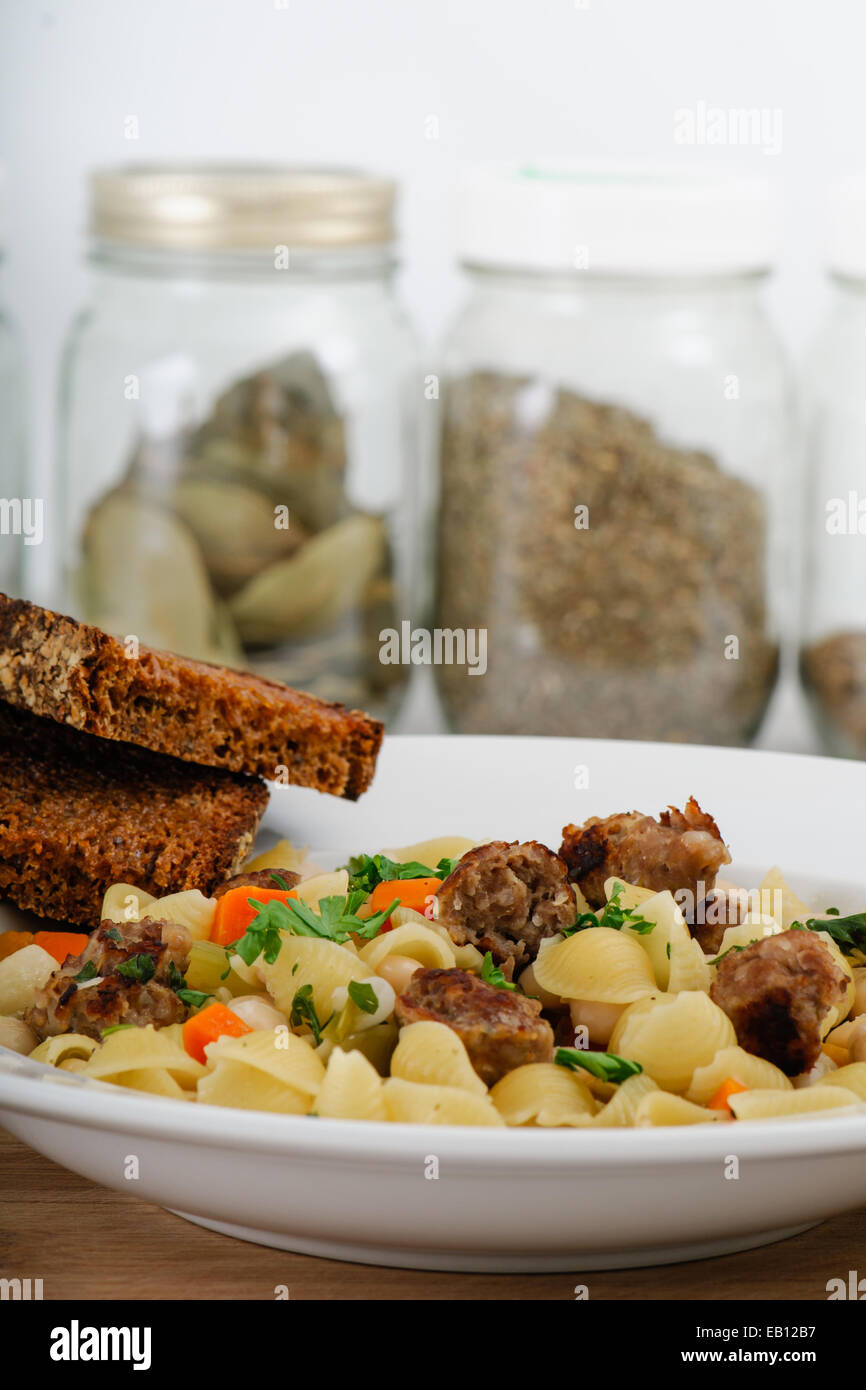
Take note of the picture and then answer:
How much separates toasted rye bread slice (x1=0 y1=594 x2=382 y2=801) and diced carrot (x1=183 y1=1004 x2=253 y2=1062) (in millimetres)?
788

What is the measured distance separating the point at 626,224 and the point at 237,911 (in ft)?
6.81

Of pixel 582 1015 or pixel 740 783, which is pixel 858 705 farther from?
pixel 582 1015

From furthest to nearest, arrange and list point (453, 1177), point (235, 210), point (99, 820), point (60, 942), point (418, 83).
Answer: point (418, 83)
point (235, 210)
point (99, 820)
point (60, 942)
point (453, 1177)

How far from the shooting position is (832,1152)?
156cm

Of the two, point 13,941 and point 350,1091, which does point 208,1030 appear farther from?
point 13,941

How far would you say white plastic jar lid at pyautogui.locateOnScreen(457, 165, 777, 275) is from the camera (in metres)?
3.62

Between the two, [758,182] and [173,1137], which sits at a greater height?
[758,182]

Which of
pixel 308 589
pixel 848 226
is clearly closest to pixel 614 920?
pixel 308 589

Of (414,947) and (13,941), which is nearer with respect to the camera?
(414,947)

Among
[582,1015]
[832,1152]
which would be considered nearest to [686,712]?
[582,1015]

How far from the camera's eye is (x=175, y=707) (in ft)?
8.90

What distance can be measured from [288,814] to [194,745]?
338 mm

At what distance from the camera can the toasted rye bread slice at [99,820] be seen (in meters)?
2.57

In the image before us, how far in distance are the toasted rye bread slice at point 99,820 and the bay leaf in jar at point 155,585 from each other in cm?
87
